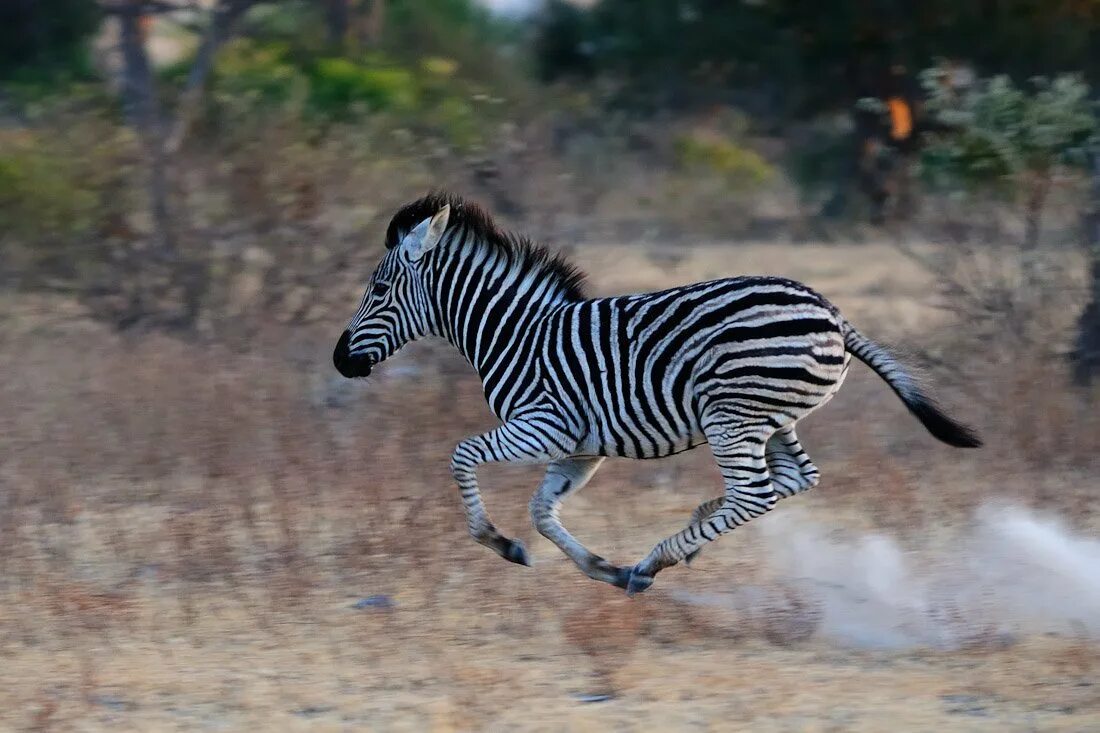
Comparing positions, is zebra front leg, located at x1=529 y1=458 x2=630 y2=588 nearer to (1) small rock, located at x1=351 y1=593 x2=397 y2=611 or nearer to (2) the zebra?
(2) the zebra

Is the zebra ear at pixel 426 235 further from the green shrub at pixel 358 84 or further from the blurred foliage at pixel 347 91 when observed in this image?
the green shrub at pixel 358 84

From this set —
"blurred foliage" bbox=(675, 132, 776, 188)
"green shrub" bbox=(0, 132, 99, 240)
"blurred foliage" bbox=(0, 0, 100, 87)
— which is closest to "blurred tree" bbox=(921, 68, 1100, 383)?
"green shrub" bbox=(0, 132, 99, 240)

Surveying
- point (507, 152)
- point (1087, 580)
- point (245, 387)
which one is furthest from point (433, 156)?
point (1087, 580)

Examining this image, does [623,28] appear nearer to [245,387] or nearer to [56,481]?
[245,387]

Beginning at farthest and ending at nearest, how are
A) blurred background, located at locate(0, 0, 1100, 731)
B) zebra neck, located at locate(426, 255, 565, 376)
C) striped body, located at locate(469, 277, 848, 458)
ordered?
zebra neck, located at locate(426, 255, 565, 376), striped body, located at locate(469, 277, 848, 458), blurred background, located at locate(0, 0, 1100, 731)

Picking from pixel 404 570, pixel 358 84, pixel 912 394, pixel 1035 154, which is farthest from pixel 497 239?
pixel 358 84

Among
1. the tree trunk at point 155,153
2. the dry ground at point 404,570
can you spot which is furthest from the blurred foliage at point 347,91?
the dry ground at point 404,570

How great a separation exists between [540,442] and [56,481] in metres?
3.02

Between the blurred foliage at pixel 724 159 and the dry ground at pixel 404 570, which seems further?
the blurred foliage at pixel 724 159

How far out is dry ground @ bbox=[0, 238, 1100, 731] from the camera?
196 inches

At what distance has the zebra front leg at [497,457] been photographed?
6.14 metres

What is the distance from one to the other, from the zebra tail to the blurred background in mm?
153

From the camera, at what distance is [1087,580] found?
6.29 m

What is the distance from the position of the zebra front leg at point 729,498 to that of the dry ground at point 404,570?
0.63 feet
